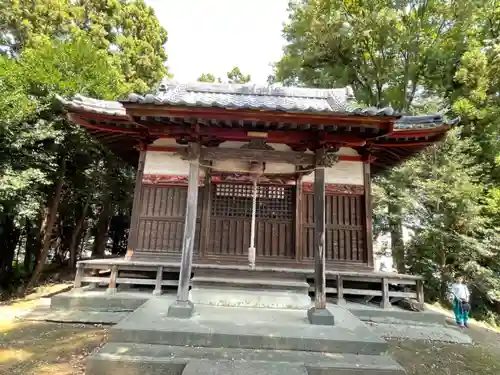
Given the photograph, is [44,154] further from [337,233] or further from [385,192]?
[385,192]

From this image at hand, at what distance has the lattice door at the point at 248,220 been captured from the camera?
21.6 feet

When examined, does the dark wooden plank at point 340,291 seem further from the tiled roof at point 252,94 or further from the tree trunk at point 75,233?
the tree trunk at point 75,233

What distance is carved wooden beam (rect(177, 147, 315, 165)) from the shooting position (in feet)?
15.8

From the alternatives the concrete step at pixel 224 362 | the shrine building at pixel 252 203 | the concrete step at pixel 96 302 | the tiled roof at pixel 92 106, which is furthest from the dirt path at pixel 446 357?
the tiled roof at pixel 92 106

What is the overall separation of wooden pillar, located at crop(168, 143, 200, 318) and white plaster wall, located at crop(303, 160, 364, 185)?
342 cm

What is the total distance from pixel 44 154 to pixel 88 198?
2.33 metres

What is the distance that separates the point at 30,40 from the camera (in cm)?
1123

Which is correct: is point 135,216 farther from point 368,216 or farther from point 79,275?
point 368,216

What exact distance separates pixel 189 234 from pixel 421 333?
4.67m

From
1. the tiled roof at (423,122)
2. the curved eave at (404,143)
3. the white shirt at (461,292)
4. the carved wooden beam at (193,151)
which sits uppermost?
the tiled roof at (423,122)

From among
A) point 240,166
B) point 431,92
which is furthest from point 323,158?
point 431,92

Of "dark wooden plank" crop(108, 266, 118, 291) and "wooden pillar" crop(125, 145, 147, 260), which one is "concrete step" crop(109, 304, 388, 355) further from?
"wooden pillar" crop(125, 145, 147, 260)

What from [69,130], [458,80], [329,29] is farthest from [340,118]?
[329,29]

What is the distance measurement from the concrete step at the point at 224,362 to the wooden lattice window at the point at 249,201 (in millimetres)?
3370
